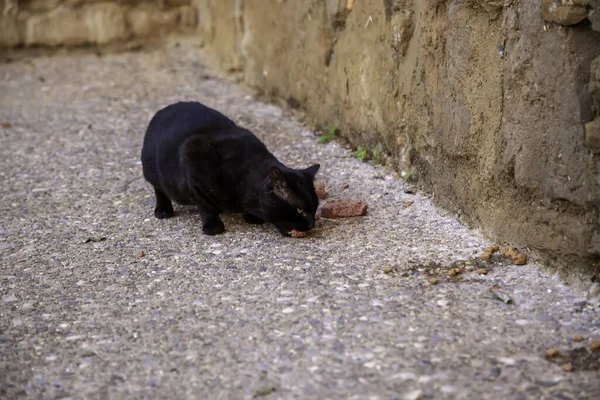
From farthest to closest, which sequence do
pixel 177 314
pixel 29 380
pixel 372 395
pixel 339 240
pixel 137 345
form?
pixel 339 240
pixel 177 314
pixel 137 345
pixel 29 380
pixel 372 395

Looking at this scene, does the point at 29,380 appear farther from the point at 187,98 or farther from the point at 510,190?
the point at 187,98

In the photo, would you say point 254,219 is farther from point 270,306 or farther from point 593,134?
point 593,134

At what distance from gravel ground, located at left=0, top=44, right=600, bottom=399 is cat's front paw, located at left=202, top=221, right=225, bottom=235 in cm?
5

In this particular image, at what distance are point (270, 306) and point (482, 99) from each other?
1554mm

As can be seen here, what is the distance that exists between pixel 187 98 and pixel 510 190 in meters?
4.36

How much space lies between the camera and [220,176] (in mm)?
4629

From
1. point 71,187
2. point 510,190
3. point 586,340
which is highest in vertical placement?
point 510,190

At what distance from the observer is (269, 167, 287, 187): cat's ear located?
14.2 ft

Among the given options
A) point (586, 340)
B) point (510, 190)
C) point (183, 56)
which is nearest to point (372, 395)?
point (586, 340)

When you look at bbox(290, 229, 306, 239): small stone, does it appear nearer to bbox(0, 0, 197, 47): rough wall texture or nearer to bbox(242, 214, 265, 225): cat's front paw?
bbox(242, 214, 265, 225): cat's front paw

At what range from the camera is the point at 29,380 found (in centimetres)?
310

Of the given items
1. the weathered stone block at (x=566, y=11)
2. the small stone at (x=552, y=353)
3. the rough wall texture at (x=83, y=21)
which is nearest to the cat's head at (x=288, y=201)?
the weathered stone block at (x=566, y=11)

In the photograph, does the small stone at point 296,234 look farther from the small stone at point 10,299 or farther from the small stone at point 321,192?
the small stone at point 10,299

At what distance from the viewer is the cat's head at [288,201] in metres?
4.40
